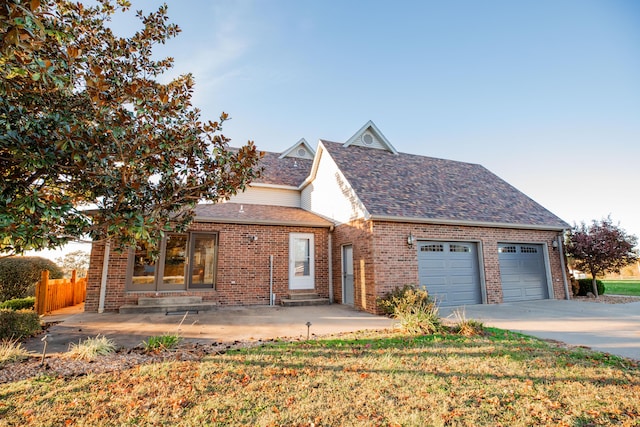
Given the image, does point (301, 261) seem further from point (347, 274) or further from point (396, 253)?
point (396, 253)

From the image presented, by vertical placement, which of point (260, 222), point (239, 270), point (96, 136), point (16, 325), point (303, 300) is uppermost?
point (96, 136)

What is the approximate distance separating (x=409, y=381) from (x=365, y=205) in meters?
6.81

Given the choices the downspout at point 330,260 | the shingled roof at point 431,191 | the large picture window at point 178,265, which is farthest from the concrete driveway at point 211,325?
the shingled roof at point 431,191

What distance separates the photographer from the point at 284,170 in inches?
688

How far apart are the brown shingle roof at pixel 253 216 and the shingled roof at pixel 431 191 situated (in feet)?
8.29

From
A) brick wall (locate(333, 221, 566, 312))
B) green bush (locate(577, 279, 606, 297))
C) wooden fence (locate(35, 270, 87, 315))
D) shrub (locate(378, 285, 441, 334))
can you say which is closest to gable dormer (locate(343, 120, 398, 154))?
brick wall (locate(333, 221, 566, 312))

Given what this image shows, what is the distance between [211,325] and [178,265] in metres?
4.06

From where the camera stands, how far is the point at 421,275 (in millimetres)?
10555

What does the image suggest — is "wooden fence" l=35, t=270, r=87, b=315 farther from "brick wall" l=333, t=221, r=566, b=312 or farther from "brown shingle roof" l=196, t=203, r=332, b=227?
"brick wall" l=333, t=221, r=566, b=312

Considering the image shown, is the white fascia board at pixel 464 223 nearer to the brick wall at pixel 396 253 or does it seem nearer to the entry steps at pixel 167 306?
the brick wall at pixel 396 253

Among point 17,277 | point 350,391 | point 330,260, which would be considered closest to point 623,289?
point 330,260

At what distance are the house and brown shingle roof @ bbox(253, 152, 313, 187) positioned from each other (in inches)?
103

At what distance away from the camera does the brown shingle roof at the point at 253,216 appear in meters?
11.4

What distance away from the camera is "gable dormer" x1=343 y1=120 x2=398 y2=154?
14.9 metres
